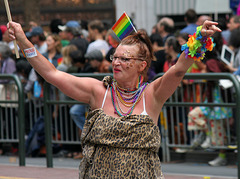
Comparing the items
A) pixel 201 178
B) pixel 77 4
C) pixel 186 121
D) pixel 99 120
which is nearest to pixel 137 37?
pixel 99 120

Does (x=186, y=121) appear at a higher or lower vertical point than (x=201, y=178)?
higher

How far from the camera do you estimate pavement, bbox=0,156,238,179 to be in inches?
279

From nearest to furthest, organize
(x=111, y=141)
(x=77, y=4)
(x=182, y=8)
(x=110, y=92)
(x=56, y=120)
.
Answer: (x=111, y=141) → (x=110, y=92) → (x=56, y=120) → (x=182, y=8) → (x=77, y=4)

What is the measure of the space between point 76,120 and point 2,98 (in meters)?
1.40

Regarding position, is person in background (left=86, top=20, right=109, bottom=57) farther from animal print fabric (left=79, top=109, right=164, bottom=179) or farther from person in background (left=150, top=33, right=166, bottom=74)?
animal print fabric (left=79, top=109, right=164, bottom=179)

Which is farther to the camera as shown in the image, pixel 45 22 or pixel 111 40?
pixel 45 22

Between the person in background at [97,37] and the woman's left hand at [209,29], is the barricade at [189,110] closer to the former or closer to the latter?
the person in background at [97,37]

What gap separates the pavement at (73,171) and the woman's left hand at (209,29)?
3.90 metres

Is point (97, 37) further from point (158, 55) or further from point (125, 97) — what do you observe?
point (125, 97)

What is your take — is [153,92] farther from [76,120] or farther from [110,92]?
[76,120]

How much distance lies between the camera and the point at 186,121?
7.68 meters

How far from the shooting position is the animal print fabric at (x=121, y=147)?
3568 mm

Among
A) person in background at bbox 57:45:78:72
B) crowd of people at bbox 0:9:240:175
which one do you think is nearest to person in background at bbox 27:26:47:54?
crowd of people at bbox 0:9:240:175

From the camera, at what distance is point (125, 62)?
3676mm
